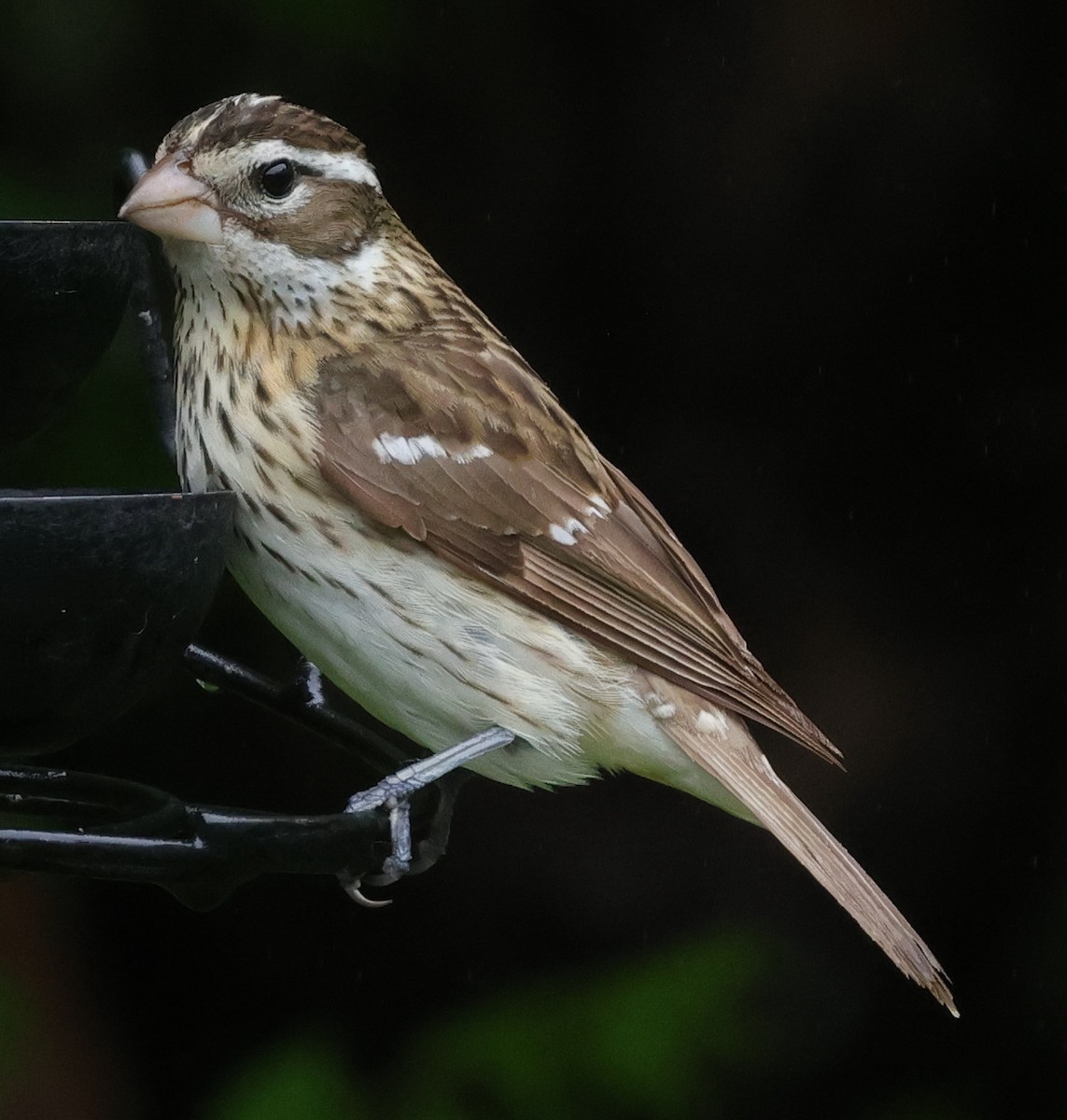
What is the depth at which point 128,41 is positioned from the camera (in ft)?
10.3

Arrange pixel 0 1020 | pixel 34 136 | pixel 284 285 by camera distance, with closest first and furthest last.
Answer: pixel 284 285 → pixel 0 1020 → pixel 34 136

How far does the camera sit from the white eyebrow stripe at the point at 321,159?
2.20m

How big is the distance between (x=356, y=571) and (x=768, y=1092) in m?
1.44

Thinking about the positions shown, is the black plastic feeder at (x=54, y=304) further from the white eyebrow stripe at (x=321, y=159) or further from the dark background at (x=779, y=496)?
the dark background at (x=779, y=496)

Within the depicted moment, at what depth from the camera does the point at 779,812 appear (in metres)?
2.50

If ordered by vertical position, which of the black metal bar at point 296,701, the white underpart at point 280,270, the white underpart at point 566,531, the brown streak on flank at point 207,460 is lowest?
the black metal bar at point 296,701

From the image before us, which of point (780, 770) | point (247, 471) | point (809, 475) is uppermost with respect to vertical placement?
point (247, 471)

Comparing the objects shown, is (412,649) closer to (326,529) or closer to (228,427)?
(326,529)

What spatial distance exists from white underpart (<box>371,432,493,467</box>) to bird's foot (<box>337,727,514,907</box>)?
36cm

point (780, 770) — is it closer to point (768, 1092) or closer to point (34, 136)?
point (768, 1092)

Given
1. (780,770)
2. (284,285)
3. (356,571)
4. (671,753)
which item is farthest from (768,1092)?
(284,285)

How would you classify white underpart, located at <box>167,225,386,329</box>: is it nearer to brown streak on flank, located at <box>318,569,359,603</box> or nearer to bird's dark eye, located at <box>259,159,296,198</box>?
bird's dark eye, located at <box>259,159,296,198</box>

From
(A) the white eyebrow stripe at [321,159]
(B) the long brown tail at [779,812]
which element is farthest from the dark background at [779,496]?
(A) the white eyebrow stripe at [321,159]

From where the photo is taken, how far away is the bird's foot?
2031 millimetres
